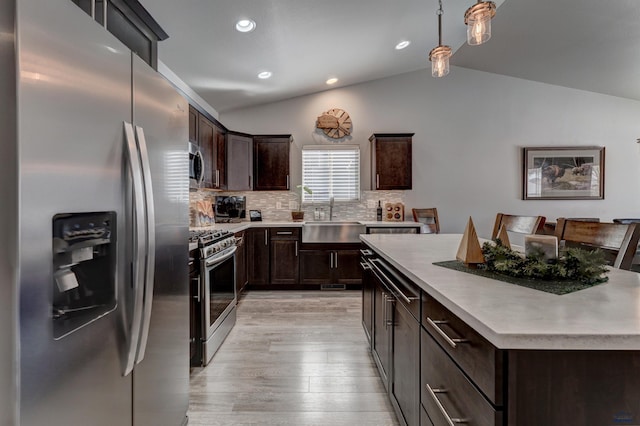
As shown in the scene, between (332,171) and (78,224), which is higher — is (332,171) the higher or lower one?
the higher one

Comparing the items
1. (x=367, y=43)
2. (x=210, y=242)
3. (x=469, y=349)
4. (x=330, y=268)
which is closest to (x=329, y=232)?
(x=330, y=268)

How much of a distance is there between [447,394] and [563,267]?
64cm

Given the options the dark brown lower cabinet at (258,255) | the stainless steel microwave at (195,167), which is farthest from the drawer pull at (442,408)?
the dark brown lower cabinet at (258,255)

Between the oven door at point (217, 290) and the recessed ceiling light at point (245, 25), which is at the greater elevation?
the recessed ceiling light at point (245, 25)

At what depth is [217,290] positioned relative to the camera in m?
2.61

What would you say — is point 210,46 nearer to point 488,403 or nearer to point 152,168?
point 152,168

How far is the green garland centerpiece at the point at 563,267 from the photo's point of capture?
1.11m

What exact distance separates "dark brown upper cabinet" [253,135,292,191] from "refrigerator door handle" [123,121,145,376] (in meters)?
3.58

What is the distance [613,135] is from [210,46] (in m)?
6.33

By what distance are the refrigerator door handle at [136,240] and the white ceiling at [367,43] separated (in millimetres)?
1741

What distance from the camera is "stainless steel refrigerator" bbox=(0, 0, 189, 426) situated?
0.71 metres

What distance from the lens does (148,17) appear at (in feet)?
5.25

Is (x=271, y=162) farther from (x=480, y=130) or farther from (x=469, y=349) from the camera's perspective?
(x=469, y=349)

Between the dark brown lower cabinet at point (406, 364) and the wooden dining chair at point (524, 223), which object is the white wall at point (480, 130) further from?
the dark brown lower cabinet at point (406, 364)
